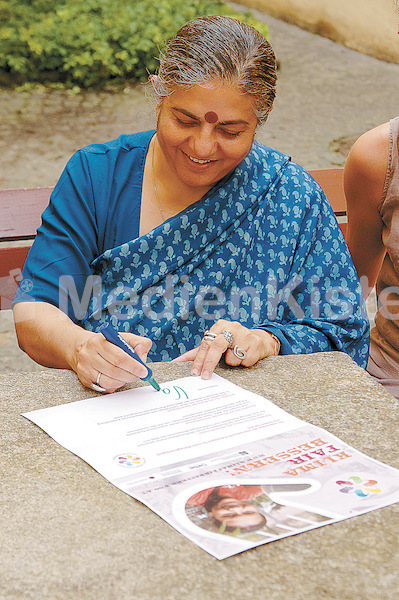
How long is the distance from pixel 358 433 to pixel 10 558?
59 centimetres

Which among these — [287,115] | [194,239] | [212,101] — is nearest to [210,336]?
[194,239]

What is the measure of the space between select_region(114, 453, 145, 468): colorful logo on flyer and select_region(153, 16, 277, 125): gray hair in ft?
2.86

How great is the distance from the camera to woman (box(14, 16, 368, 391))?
175 cm

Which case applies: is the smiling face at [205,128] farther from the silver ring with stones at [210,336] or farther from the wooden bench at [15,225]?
the wooden bench at [15,225]

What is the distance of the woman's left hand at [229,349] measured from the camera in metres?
1.53

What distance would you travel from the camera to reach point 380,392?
1418 mm

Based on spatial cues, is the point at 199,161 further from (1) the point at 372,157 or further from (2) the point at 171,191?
(1) the point at 372,157

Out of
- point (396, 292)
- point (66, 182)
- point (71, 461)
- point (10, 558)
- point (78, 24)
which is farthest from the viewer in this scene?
point (78, 24)

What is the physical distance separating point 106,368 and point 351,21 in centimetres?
779

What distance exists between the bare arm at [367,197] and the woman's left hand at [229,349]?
2.56 feet

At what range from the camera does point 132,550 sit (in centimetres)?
96

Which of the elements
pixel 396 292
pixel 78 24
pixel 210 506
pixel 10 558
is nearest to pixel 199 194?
pixel 396 292

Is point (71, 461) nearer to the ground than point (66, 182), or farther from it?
nearer to the ground

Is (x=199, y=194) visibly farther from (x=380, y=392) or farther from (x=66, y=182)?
(x=380, y=392)
